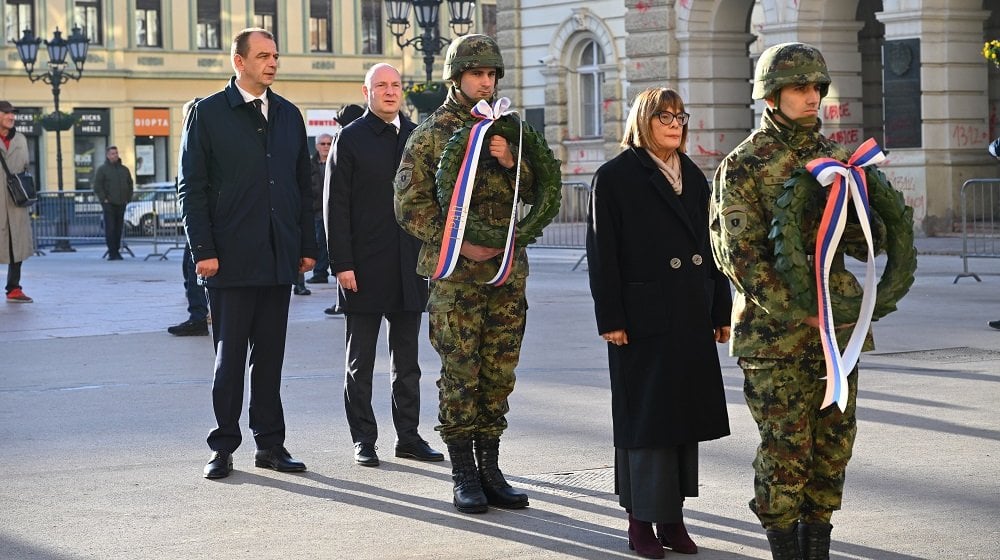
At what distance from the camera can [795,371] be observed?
558cm

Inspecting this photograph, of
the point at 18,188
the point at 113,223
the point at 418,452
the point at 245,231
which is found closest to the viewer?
the point at 245,231

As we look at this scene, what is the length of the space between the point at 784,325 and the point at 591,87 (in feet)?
96.4

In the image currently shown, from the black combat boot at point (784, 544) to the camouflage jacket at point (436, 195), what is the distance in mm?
1993

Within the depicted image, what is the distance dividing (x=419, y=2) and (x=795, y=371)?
1957 cm

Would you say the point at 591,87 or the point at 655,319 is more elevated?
the point at 591,87

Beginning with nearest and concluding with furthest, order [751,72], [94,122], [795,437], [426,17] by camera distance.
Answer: [795,437] < [426,17] < [751,72] < [94,122]

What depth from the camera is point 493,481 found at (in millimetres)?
7191

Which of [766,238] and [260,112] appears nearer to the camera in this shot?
[766,238]

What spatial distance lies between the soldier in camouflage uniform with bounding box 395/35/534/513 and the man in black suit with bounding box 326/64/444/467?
1076mm

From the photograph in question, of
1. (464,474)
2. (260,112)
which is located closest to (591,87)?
(260,112)

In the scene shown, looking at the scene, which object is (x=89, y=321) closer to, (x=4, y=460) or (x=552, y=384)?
(x=552, y=384)

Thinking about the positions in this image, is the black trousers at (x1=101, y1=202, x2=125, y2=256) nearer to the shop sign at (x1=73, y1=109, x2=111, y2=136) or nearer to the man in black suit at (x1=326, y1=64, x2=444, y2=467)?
the man in black suit at (x1=326, y1=64, x2=444, y2=467)

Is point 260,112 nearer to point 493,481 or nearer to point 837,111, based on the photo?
point 493,481

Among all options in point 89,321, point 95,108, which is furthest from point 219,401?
point 95,108
